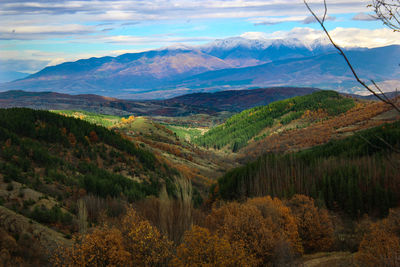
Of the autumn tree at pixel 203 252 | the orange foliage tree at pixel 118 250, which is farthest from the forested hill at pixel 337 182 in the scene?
A: the orange foliage tree at pixel 118 250

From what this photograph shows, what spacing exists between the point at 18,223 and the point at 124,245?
740 centimetres

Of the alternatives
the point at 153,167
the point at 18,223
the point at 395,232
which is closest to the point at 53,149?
the point at 153,167

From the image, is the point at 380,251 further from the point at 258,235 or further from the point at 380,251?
the point at 258,235

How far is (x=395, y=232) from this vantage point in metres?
16.6

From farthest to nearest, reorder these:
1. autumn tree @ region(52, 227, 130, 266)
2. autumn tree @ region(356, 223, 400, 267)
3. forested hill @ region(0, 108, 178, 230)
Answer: forested hill @ region(0, 108, 178, 230) → autumn tree @ region(356, 223, 400, 267) → autumn tree @ region(52, 227, 130, 266)

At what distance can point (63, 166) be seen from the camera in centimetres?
3709

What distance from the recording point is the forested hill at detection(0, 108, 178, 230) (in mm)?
23578

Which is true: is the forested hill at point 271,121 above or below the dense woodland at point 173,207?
below

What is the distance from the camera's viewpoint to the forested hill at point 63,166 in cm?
2358

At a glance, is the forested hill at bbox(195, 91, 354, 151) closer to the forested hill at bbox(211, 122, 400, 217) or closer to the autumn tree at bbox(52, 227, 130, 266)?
the forested hill at bbox(211, 122, 400, 217)

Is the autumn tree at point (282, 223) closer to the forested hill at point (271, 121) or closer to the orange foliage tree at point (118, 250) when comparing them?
the orange foliage tree at point (118, 250)

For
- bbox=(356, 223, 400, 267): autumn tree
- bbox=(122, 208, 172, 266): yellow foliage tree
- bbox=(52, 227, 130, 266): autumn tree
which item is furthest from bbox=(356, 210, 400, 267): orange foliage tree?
bbox=(52, 227, 130, 266): autumn tree

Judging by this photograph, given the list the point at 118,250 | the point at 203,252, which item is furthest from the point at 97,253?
the point at 203,252

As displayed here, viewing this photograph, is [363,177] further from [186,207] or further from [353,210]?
[186,207]
